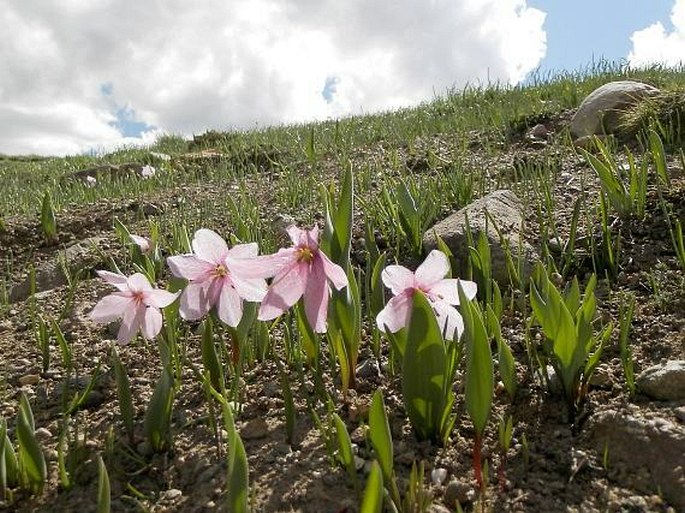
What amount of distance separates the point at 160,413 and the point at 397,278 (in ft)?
2.17

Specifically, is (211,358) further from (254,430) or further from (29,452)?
(29,452)

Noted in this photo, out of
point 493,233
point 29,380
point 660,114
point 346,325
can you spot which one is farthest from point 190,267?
point 660,114

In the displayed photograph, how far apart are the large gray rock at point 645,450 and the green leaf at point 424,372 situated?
0.38m

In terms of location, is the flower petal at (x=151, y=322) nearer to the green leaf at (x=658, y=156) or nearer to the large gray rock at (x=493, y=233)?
the large gray rock at (x=493, y=233)

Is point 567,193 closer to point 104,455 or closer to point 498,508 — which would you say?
point 498,508

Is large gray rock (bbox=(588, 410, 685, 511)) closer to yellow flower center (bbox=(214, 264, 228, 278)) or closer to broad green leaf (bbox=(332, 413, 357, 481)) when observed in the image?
broad green leaf (bbox=(332, 413, 357, 481))

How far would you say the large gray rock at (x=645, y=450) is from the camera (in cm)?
125

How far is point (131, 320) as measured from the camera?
5.24 ft

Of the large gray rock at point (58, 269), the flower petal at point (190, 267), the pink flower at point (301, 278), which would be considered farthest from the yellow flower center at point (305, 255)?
the large gray rock at point (58, 269)

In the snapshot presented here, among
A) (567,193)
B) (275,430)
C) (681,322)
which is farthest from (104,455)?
(567,193)

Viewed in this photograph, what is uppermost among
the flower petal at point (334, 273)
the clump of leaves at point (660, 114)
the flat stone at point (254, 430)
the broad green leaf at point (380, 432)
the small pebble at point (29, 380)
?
the clump of leaves at point (660, 114)

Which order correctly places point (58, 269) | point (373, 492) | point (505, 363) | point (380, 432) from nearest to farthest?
point (373, 492), point (380, 432), point (505, 363), point (58, 269)

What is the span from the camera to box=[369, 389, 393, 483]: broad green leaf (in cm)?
116

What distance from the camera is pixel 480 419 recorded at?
130 centimetres
